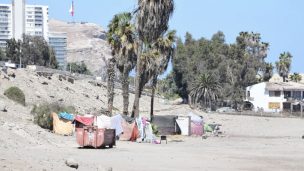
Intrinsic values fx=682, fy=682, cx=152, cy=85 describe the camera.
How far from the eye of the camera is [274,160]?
28.4 m

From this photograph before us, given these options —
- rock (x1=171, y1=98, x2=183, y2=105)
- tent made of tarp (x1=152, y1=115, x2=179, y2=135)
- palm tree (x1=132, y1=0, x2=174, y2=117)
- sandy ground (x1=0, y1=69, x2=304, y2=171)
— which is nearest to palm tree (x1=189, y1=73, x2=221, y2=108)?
rock (x1=171, y1=98, x2=183, y2=105)

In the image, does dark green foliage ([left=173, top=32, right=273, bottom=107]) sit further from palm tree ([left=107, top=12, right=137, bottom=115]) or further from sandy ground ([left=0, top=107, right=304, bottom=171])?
sandy ground ([left=0, top=107, right=304, bottom=171])

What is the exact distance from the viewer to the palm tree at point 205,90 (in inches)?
3910

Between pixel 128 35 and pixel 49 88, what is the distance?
24684 mm

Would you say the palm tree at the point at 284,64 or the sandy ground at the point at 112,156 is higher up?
the palm tree at the point at 284,64

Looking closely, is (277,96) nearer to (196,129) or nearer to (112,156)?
(196,129)

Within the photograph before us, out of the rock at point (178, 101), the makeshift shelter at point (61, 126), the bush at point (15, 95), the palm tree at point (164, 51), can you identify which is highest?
the palm tree at point (164, 51)

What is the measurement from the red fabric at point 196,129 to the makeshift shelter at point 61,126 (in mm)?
14534

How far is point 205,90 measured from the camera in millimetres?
100438

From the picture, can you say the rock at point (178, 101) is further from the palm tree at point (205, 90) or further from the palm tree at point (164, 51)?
the palm tree at point (164, 51)

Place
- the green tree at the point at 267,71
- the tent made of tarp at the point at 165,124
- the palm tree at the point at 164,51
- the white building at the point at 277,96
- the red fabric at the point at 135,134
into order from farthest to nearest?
1. the green tree at the point at 267,71
2. the white building at the point at 277,96
3. the palm tree at the point at 164,51
4. the tent made of tarp at the point at 165,124
5. the red fabric at the point at 135,134

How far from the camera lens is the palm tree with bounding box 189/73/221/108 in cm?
9931

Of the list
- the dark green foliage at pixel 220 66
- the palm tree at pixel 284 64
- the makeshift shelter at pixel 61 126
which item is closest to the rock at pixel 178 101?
the dark green foliage at pixel 220 66

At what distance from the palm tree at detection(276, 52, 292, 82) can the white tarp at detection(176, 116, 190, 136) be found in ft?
249
